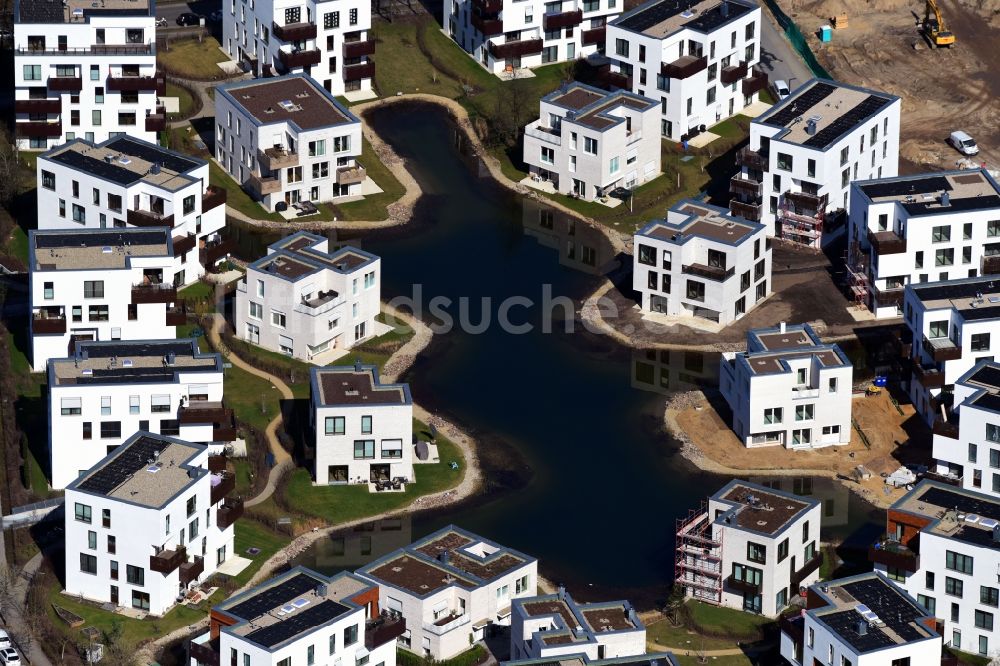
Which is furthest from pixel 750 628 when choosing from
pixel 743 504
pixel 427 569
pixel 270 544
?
pixel 270 544

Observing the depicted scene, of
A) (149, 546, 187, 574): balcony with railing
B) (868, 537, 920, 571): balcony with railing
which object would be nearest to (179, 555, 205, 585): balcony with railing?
(149, 546, 187, 574): balcony with railing

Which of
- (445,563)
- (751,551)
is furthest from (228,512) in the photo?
(751,551)

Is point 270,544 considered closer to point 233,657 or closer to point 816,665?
point 233,657

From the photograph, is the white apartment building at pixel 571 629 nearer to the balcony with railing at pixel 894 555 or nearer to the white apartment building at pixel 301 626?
the white apartment building at pixel 301 626

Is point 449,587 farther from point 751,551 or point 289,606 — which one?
point 751,551

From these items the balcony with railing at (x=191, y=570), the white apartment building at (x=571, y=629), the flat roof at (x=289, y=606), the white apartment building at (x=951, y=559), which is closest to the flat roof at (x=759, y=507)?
the white apartment building at (x=951, y=559)
